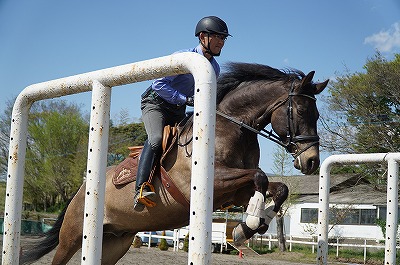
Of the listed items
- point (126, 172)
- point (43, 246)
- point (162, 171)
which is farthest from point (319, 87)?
point (43, 246)

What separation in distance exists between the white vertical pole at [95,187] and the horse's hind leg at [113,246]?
2.40 metres

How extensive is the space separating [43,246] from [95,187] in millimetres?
3145

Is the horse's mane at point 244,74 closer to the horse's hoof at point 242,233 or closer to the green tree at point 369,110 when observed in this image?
the horse's hoof at point 242,233

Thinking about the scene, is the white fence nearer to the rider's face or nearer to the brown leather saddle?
the brown leather saddle

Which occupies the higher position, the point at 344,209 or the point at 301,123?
the point at 301,123

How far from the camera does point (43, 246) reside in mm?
6480

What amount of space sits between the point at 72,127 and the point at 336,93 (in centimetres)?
2111

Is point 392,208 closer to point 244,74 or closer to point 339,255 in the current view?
point 244,74

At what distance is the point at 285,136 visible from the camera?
5.16m

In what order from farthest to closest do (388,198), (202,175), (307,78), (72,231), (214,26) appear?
(388,198)
(72,231)
(307,78)
(214,26)
(202,175)

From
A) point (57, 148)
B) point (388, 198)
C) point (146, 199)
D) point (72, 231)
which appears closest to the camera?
point (146, 199)

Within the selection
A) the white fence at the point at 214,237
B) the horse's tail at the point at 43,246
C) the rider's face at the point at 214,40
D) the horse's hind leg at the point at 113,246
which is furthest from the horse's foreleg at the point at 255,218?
the white fence at the point at 214,237

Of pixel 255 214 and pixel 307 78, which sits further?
pixel 307 78

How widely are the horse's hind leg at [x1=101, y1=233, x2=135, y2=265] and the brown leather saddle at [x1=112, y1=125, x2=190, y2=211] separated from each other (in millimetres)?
873
